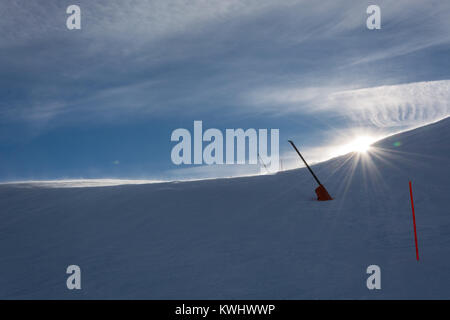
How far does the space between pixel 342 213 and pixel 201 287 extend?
506cm

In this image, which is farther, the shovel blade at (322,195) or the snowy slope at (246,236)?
the shovel blade at (322,195)

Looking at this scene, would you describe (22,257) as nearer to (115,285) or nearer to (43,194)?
(115,285)

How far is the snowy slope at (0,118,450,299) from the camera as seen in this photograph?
6.92 metres

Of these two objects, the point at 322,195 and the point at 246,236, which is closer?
the point at 246,236

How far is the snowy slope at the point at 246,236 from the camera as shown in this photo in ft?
22.7

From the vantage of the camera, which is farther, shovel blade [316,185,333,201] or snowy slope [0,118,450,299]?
shovel blade [316,185,333,201]

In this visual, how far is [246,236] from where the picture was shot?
937 centimetres

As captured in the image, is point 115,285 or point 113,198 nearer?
point 115,285

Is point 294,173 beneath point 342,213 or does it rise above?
above

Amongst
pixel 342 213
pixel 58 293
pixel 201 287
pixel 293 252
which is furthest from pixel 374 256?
pixel 58 293

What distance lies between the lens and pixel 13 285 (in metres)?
7.85

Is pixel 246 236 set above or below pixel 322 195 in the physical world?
below
